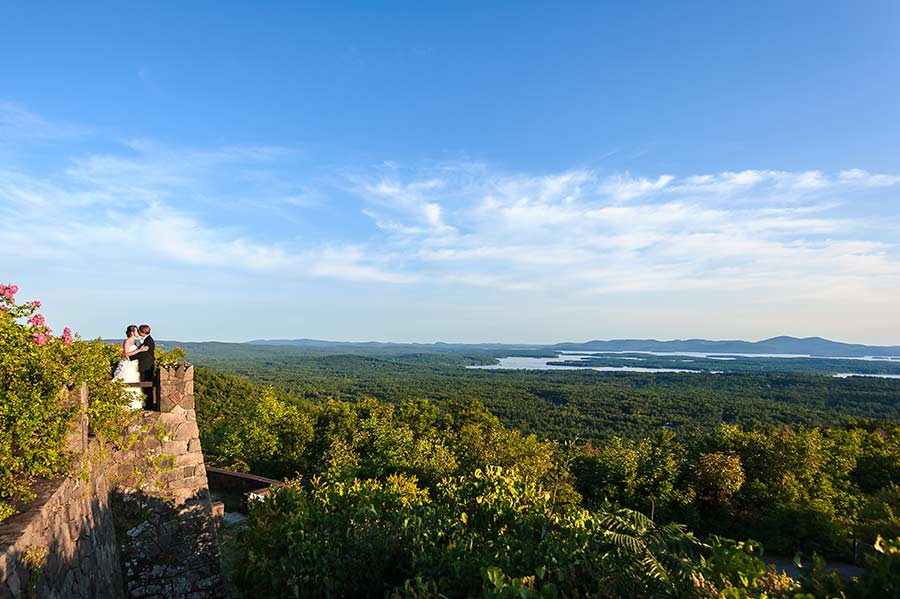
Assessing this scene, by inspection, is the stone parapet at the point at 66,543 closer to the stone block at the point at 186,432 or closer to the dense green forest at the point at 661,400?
the stone block at the point at 186,432

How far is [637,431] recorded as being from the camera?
57.3 metres

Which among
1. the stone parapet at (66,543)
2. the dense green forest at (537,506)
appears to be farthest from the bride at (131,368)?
the dense green forest at (537,506)

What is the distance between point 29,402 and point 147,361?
3073 mm

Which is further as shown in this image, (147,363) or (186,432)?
(186,432)

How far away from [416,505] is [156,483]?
13.5 ft

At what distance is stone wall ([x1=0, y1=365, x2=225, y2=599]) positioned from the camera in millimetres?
5168

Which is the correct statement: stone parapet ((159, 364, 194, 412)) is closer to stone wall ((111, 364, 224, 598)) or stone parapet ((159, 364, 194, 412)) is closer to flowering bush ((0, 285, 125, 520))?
stone wall ((111, 364, 224, 598))

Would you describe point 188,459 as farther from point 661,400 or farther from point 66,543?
point 661,400

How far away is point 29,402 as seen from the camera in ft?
13.6

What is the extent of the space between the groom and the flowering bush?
2.01 metres

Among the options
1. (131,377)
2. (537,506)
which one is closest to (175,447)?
(131,377)

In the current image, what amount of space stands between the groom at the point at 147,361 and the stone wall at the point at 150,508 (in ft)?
1.04

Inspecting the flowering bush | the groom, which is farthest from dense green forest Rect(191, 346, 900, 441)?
the flowering bush

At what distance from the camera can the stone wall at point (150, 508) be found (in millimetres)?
5168
